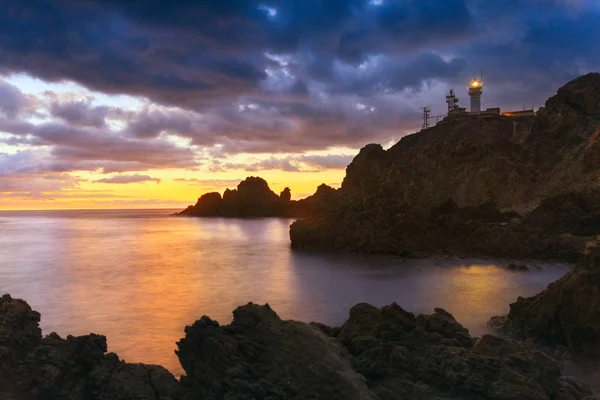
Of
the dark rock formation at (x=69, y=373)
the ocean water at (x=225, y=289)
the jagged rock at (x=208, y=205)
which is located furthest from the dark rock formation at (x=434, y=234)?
the jagged rock at (x=208, y=205)

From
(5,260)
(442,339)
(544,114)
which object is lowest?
(5,260)

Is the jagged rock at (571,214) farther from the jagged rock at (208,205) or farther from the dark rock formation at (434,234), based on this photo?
the jagged rock at (208,205)

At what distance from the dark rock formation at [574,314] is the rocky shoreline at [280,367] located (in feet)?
11.5

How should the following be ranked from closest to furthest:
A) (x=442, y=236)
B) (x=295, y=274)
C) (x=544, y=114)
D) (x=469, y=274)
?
1. (x=469, y=274)
2. (x=295, y=274)
3. (x=442, y=236)
4. (x=544, y=114)

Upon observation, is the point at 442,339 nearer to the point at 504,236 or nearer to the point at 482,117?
the point at 504,236

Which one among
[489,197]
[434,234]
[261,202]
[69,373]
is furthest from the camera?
[261,202]

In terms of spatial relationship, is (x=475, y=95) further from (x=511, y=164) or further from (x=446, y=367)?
(x=446, y=367)

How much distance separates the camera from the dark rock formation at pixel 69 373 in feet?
24.6

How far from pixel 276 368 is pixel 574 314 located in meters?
8.47

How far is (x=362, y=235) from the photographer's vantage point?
39406 millimetres

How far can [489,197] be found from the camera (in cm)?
5509

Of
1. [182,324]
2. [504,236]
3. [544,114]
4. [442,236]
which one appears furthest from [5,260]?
[544,114]

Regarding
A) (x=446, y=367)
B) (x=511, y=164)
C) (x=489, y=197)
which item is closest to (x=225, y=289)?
(x=446, y=367)

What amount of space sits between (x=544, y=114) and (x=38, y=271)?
69.6 metres
